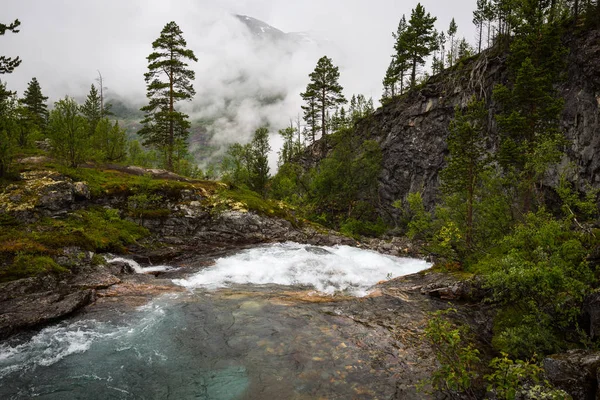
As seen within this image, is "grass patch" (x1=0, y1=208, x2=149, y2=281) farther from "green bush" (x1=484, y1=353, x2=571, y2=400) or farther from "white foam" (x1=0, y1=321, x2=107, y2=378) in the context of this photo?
"green bush" (x1=484, y1=353, x2=571, y2=400)

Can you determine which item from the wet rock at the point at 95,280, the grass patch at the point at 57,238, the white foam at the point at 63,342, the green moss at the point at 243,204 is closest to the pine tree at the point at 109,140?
the green moss at the point at 243,204

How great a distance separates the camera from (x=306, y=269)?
62.0ft

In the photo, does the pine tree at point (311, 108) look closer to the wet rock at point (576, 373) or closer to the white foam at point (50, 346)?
the white foam at point (50, 346)

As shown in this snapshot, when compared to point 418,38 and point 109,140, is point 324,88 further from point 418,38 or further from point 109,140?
point 109,140

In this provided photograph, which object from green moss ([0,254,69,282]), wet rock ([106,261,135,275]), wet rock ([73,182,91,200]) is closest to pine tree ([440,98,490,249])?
wet rock ([106,261,135,275])

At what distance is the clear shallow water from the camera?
7035mm

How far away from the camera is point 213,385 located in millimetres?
7262

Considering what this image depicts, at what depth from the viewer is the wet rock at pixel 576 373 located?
5.89 metres

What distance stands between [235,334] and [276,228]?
61.6 feet

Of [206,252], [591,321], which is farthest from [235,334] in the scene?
[206,252]

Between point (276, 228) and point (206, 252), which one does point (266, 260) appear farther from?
point (276, 228)

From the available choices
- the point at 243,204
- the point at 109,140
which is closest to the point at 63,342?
the point at 243,204

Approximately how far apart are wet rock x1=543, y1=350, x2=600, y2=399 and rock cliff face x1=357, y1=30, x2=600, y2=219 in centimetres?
2325

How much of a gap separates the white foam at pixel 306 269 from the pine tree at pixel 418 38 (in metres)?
33.4
